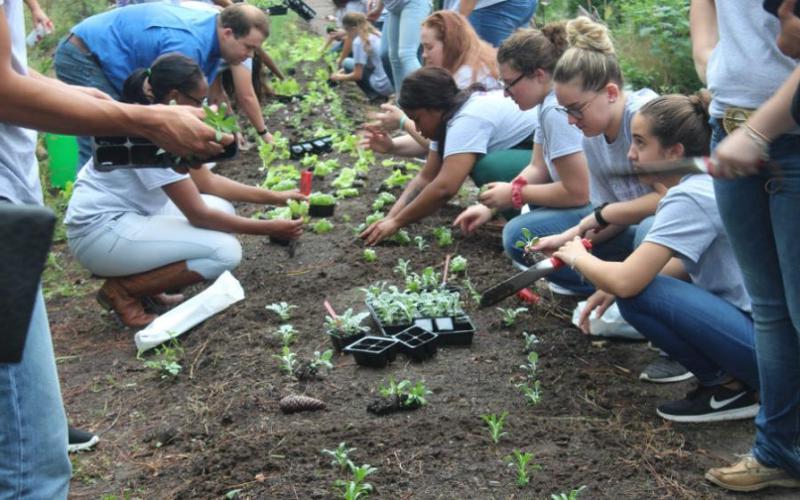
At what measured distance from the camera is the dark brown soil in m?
3.13

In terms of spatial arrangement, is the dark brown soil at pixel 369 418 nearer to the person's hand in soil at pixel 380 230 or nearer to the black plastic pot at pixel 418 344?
the black plastic pot at pixel 418 344

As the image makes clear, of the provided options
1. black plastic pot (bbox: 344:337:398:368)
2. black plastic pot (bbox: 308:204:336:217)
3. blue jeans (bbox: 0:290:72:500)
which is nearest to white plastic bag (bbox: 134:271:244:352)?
black plastic pot (bbox: 344:337:398:368)

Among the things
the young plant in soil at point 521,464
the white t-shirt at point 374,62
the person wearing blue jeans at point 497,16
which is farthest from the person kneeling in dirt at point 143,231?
the white t-shirt at point 374,62

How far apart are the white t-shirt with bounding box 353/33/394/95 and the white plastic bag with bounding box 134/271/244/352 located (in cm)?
565

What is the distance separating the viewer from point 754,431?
11.5 feet

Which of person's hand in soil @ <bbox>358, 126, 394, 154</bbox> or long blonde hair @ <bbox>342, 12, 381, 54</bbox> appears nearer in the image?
person's hand in soil @ <bbox>358, 126, 394, 154</bbox>

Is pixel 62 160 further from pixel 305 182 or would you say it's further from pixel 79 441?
pixel 79 441

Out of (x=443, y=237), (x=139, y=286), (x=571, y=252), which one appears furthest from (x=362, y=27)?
(x=571, y=252)

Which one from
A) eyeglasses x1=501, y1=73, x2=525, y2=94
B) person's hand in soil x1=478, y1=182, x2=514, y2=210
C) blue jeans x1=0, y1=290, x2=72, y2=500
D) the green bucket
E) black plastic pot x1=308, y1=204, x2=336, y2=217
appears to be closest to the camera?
blue jeans x1=0, y1=290, x2=72, y2=500

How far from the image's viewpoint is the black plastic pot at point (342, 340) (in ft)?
13.8

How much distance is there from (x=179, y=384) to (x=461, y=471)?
172 cm

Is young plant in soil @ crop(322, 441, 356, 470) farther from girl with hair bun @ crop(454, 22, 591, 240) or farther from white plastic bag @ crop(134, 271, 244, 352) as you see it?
girl with hair bun @ crop(454, 22, 591, 240)

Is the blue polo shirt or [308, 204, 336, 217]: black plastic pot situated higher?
the blue polo shirt

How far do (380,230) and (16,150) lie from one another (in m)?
3.34
